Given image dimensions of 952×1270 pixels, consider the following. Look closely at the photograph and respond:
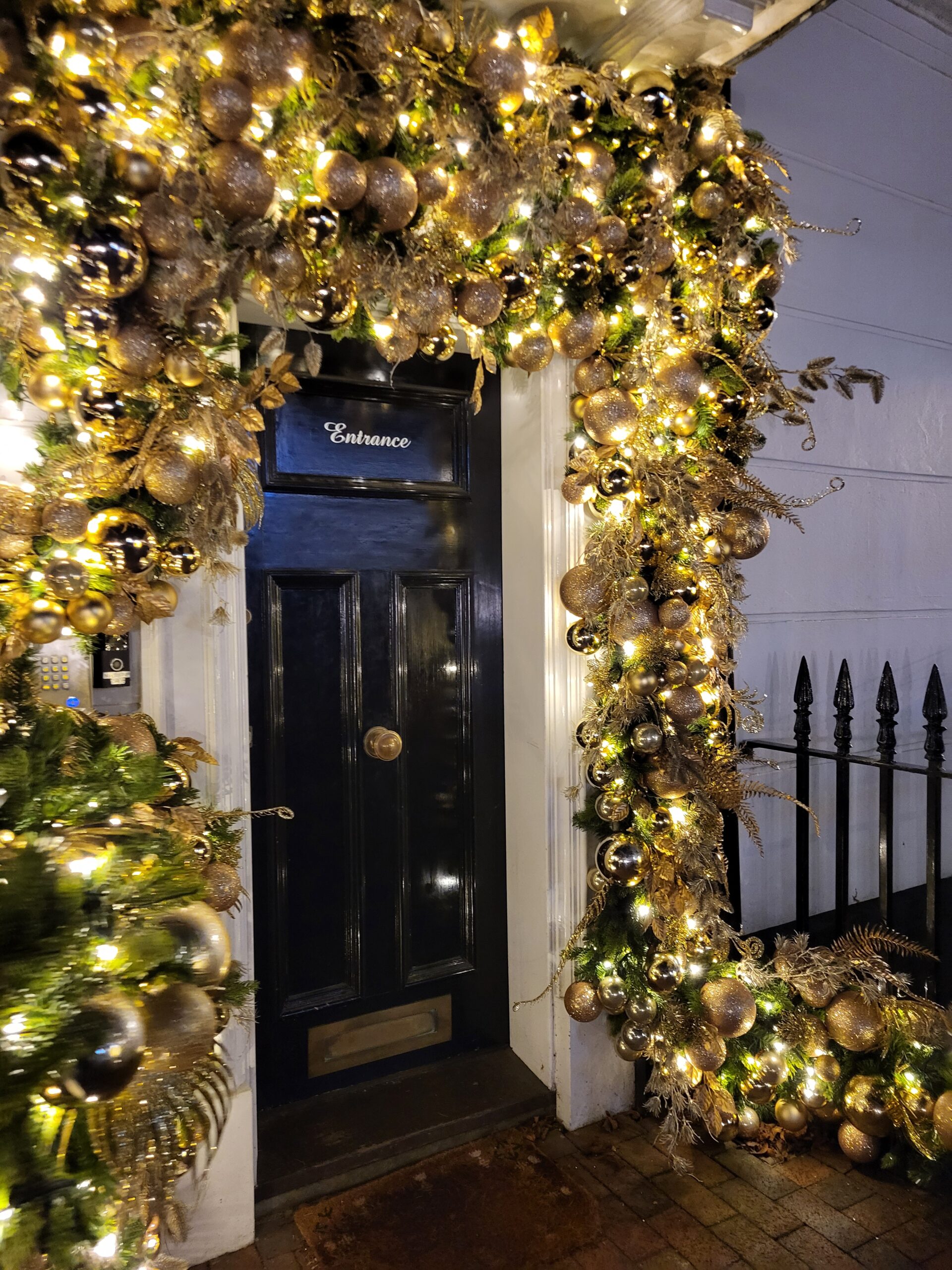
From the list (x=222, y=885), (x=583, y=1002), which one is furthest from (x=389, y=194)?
(x=583, y=1002)

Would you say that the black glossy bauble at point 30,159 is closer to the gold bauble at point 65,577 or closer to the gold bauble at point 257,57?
the gold bauble at point 257,57

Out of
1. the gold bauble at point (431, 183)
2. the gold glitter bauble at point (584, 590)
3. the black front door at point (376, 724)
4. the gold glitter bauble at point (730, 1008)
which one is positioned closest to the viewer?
the gold bauble at point (431, 183)

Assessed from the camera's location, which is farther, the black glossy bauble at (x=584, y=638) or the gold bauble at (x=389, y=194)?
the black glossy bauble at (x=584, y=638)

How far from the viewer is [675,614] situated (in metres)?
2.32

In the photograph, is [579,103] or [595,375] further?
[595,375]

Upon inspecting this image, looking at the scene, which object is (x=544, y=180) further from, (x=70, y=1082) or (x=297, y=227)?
(x=70, y=1082)

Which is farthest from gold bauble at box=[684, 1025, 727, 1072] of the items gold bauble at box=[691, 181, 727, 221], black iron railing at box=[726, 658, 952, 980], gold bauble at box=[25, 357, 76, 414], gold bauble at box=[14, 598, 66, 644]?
gold bauble at box=[691, 181, 727, 221]

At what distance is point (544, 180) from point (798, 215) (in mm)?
1866

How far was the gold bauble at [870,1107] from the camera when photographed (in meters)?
2.34

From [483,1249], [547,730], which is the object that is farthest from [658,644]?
[483,1249]

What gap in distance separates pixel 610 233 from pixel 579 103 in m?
0.33

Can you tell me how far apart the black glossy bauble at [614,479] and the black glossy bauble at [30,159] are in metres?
1.54

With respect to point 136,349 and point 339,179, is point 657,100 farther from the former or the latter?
point 136,349

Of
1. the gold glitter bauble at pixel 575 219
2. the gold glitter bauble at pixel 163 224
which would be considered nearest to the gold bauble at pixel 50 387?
the gold glitter bauble at pixel 163 224
